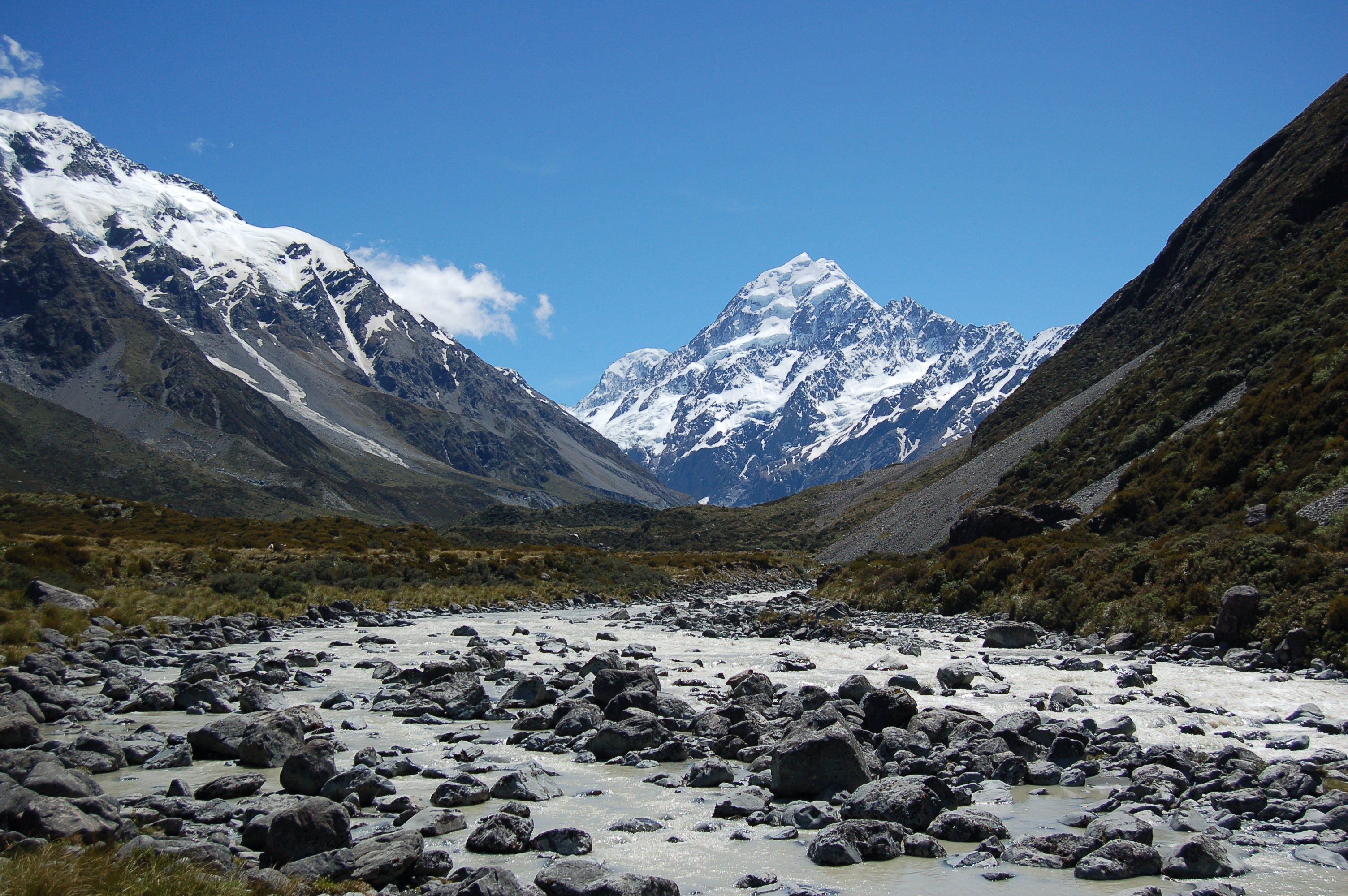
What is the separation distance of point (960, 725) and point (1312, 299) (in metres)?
56.0

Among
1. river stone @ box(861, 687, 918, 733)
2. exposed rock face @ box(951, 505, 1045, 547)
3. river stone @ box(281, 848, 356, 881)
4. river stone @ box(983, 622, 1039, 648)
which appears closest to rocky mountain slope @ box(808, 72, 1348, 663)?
river stone @ box(983, 622, 1039, 648)

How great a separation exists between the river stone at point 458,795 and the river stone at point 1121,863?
26.7ft

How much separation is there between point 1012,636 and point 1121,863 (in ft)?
71.5

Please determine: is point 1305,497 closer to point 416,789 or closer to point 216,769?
point 416,789

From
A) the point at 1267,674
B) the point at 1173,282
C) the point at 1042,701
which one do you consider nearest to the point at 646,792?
the point at 1042,701

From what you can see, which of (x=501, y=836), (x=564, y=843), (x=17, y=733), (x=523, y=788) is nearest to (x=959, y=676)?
(x=523, y=788)

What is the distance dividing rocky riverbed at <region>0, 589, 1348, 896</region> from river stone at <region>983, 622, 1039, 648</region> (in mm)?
4232

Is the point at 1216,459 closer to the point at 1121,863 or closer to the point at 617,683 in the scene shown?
the point at 617,683

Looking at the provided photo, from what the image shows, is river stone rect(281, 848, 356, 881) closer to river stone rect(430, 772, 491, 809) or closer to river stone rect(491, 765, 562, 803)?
river stone rect(430, 772, 491, 809)

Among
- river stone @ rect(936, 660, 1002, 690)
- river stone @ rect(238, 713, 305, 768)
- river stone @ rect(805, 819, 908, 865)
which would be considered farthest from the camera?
river stone @ rect(936, 660, 1002, 690)

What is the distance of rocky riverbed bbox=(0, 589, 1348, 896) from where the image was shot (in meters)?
9.45

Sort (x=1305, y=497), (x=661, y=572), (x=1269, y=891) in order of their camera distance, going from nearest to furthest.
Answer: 1. (x=1269, y=891)
2. (x=1305, y=497)
3. (x=661, y=572)

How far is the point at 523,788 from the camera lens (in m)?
12.7

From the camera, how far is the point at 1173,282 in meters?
97.0
